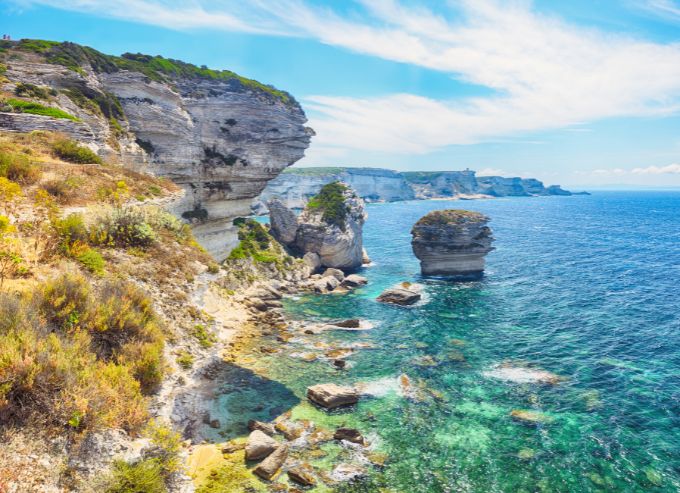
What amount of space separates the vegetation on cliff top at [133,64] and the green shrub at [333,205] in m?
17.1

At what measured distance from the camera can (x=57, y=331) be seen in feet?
32.5

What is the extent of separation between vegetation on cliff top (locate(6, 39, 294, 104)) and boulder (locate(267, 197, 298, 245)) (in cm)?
1733

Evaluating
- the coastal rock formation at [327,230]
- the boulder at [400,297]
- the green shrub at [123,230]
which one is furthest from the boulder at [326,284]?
the green shrub at [123,230]

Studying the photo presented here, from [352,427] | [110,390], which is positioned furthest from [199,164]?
[110,390]

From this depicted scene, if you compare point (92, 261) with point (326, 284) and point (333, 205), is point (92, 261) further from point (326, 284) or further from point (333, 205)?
point (333, 205)

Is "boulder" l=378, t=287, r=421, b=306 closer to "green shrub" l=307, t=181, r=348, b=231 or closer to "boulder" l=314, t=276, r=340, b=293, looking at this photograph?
"boulder" l=314, t=276, r=340, b=293

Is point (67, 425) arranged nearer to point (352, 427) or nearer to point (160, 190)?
point (352, 427)

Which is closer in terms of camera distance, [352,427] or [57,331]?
[57,331]

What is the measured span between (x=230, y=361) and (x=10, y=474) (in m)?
17.3

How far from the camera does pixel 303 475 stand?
47.4ft

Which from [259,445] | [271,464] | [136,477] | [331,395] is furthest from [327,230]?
[136,477]

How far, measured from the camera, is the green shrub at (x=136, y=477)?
828cm

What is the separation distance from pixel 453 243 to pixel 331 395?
3859cm

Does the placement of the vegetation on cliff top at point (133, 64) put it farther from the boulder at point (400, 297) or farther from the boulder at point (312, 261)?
the boulder at point (400, 297)
